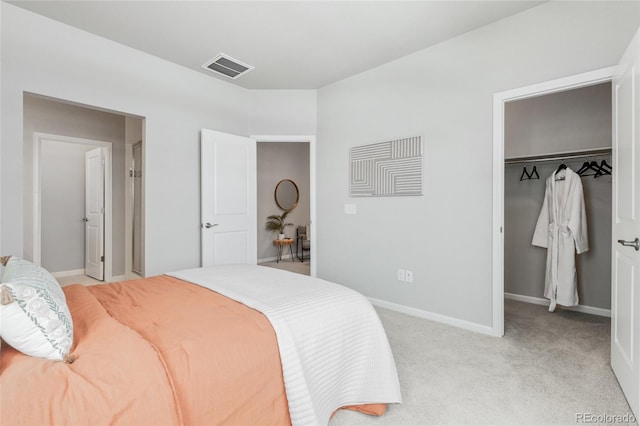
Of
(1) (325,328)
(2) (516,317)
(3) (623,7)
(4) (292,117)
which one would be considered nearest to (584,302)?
(2) (516,317)

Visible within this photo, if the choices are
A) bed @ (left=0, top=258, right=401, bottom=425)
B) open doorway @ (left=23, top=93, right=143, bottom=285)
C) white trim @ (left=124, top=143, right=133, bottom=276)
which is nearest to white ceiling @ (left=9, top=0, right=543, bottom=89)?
open doorway @ (left=23, top=93, right=143, bottom=285)

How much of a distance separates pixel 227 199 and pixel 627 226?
357 centimetres

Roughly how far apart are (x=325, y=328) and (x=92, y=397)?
0.88m

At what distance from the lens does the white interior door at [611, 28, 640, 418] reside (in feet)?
5.57

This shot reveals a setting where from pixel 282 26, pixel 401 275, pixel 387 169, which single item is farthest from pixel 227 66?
pixel 401 275

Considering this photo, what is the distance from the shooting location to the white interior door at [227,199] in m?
3.76

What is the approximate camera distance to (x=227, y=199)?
13.0ft

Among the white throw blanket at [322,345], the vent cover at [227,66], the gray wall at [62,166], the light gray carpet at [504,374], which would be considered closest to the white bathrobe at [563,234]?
the light gray carpet at [504,374]

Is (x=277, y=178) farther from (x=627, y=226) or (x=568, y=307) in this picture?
(x=627, y=226)

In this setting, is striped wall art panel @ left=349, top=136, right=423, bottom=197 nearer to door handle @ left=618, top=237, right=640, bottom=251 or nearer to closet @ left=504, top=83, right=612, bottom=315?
closet @ left=504, top=83, right=612, bottom=315

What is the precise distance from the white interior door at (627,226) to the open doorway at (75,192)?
15.9 feet

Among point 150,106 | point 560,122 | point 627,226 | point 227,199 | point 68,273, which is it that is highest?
point 150,106

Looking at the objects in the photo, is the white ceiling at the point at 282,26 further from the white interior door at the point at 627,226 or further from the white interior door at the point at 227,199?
the white interior door at the point at 627,226

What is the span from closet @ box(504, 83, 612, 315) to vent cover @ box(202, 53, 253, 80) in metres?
3.09
